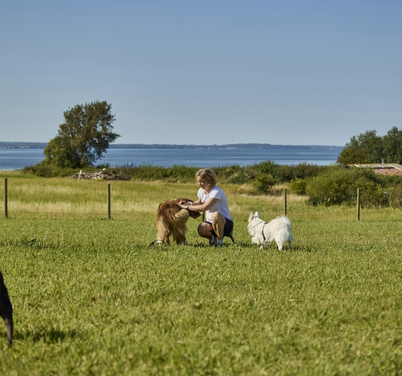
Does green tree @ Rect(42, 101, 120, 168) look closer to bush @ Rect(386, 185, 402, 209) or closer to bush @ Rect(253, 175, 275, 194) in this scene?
bush @ Rect(253, 175, 275, 194)

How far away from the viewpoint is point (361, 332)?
17.4 ft

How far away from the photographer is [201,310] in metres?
6.09

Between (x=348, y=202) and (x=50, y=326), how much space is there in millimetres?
34121

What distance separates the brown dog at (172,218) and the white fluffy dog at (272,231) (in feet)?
4.17

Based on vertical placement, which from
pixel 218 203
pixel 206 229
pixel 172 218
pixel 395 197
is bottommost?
pixel 395 197

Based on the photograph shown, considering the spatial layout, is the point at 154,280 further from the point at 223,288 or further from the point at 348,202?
the point at 348,202

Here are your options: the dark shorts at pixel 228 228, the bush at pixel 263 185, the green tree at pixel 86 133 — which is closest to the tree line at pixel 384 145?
the green tree at pixel 86 133

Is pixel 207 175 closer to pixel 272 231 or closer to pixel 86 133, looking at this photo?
pixel 272 231

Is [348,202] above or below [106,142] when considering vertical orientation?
below

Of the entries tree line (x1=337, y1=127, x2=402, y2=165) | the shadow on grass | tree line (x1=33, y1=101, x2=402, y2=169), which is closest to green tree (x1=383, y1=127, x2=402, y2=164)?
tree line (x1=337, y1=127, x2=402, y2=165)

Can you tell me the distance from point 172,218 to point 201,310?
16.3ft

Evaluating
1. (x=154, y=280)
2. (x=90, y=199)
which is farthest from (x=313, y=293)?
(x=90, y=199)

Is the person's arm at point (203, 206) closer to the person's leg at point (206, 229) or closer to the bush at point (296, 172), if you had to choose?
the person's leg at point (206, 229)

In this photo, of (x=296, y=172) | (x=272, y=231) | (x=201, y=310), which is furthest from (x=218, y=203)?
(x=296, y=172)
